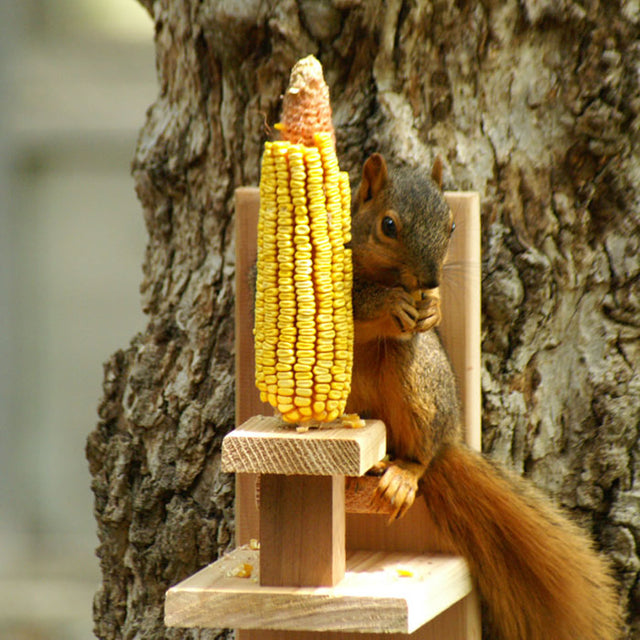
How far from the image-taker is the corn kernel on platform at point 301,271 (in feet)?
3.08

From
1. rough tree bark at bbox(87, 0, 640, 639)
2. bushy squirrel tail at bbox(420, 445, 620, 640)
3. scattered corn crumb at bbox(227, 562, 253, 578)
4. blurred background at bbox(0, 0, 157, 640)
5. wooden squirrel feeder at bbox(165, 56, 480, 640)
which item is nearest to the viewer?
wooden squirrel feeder at bbox(165, 56, 480, 640)

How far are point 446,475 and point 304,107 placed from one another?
0.46 m

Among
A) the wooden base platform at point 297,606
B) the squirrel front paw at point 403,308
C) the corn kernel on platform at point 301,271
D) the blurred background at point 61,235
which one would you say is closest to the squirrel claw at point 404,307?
the squirrel front paw at point 403,308

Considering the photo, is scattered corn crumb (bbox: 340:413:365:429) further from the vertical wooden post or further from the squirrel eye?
the squirrel eye

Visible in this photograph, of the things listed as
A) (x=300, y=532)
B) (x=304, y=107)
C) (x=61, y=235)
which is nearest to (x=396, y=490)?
(x=300, y=532)

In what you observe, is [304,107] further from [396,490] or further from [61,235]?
[61,235]

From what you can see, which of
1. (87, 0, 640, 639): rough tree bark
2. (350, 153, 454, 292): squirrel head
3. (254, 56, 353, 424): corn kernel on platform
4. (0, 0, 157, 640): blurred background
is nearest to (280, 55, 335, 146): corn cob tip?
(254, 56, 353, 424): corn kernel on platform

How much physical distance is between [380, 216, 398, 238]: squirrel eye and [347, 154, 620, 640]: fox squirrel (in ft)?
0.06

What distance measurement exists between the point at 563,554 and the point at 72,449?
78.2 inches

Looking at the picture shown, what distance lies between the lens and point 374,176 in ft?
3.46

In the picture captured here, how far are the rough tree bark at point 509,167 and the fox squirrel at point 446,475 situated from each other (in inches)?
6.2

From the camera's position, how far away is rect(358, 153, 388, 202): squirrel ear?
3.43 ft

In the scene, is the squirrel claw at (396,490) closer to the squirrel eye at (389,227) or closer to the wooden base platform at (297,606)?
the wooden base platform at (297,606)

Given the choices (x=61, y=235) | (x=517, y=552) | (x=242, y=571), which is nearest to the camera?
(x=242, y=571)
